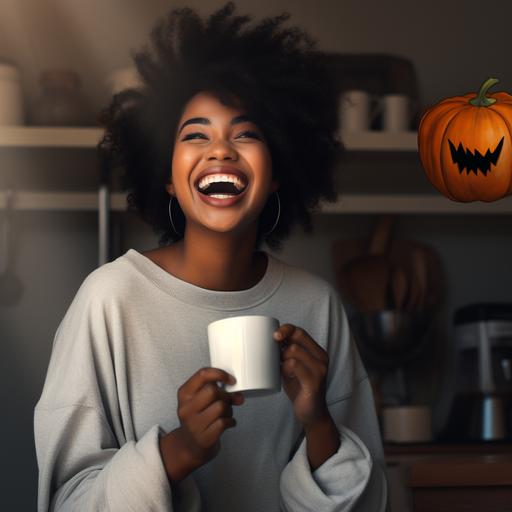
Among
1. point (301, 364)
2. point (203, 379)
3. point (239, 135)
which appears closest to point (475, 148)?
point (239, 135)

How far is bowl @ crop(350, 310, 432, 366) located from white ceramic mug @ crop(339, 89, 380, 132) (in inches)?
15.7

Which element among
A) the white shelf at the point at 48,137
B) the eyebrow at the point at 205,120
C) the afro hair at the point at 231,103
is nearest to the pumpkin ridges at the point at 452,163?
the afro hair at the point at 231,103

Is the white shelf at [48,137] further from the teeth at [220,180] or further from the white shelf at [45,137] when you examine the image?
the teeth at [220,180]

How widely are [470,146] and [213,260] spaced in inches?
13.6

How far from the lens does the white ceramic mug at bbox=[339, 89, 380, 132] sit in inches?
89.2

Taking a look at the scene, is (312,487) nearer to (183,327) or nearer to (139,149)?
(183,327)

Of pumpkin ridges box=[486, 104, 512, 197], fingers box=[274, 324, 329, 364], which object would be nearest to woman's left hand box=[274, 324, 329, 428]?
fingers box=[274, 324, 329, 364]

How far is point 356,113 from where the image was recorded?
89.7 inches

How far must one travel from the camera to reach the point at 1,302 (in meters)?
2.45

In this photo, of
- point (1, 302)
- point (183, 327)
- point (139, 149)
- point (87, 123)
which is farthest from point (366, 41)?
point (183, 327)

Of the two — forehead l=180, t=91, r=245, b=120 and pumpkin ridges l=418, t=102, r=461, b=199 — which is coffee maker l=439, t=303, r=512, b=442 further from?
forehead l=180, t=91, r=245, b=120

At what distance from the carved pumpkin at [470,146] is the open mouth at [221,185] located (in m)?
0.29

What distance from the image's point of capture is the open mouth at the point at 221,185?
1.20 metres

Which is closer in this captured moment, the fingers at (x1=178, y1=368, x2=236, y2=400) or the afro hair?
the fingers at (x1=178, y1=368, x2=236, y2=400)
